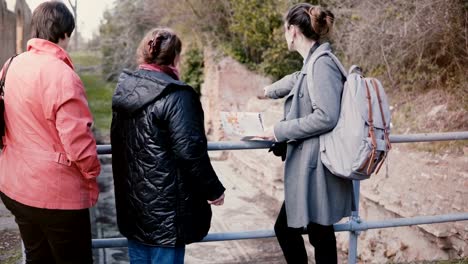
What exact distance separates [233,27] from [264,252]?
332 inches

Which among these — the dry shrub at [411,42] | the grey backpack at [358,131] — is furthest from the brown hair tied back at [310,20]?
the dry shrub at [411,42]

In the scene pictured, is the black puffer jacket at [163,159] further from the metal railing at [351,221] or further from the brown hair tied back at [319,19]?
the brown hair tied back at [319,19]

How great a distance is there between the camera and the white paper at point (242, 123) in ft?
9.75

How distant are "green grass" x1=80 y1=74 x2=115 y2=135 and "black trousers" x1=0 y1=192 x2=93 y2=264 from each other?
1590 centimetres

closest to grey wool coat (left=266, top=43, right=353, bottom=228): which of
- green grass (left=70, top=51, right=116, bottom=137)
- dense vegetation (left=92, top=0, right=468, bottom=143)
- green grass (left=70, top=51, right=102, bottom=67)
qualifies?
dense vegetation (left=92, top=0, right=468, bottom=143)

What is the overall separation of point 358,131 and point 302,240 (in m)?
0.79

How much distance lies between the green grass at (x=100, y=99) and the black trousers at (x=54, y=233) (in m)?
15.9

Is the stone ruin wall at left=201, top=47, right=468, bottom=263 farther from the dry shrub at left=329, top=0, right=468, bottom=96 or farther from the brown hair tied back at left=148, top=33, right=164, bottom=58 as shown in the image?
the brown hair tied back at left=148, top=33, right=164, bottom=58

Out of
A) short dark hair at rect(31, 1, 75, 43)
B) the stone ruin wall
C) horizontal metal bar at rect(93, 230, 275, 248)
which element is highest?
short dark hair at rect(31, 1, 75, 43)

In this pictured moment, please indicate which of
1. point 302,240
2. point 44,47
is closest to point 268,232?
point 302,240

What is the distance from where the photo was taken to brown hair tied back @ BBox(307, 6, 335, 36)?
107 inches

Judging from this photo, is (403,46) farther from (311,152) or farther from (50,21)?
(50,21)

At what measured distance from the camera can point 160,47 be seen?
2.47 metres

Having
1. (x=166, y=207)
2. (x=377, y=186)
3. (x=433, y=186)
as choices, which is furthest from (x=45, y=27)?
(x=377, y=186)
